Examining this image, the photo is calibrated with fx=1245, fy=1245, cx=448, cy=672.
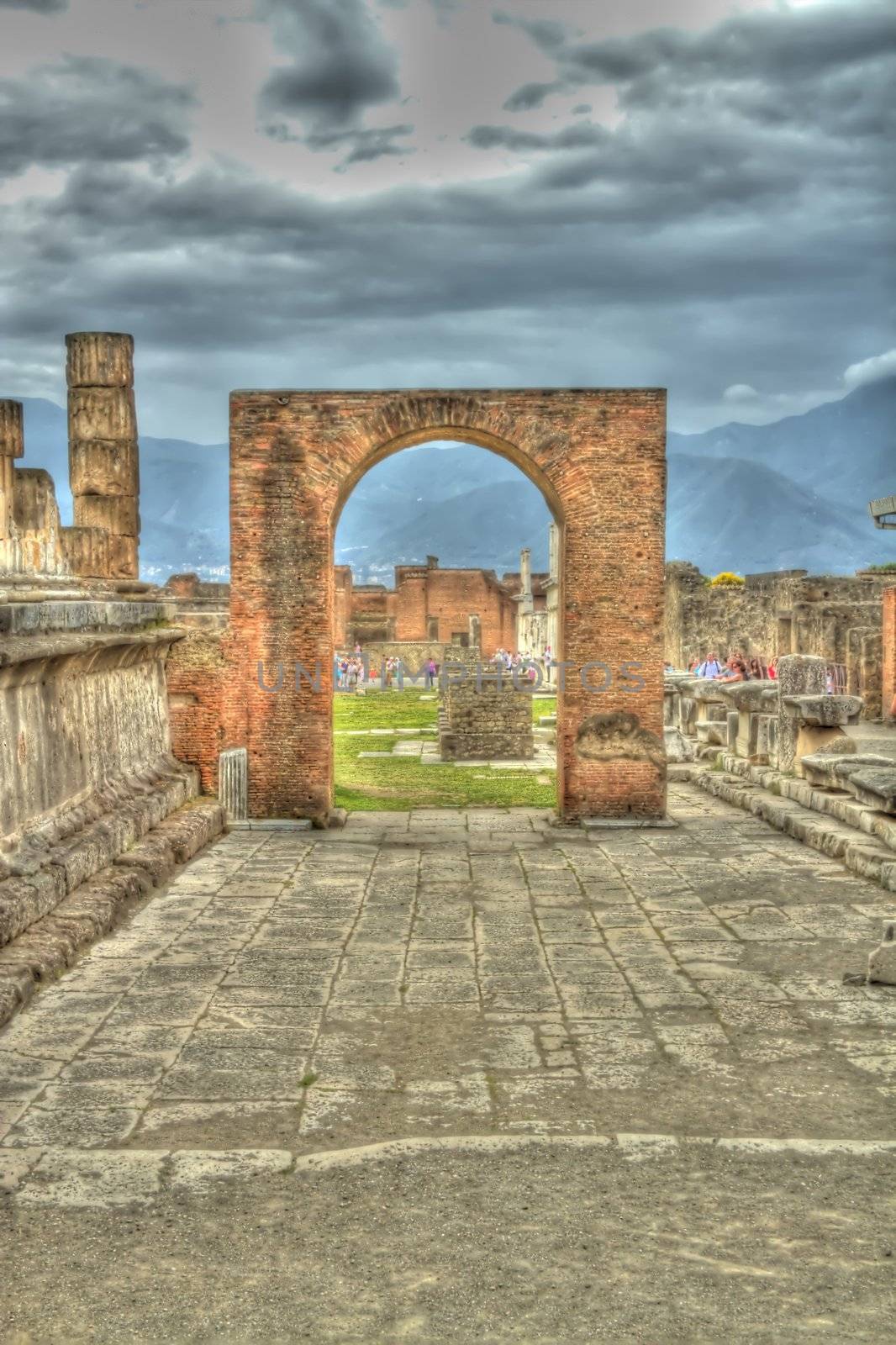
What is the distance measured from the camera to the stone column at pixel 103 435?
11.2 metres

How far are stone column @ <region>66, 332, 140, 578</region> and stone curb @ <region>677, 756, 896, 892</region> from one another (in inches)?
241

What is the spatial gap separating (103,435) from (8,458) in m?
3.56

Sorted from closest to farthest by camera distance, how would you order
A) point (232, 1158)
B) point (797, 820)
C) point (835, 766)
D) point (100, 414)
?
1. point (232, 1158)
2. point (835, 766)
3. point (797, 820)
4. point (100, 414)

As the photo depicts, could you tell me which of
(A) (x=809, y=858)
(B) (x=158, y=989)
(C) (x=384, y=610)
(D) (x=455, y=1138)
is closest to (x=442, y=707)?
(A) (x=809, y=858)

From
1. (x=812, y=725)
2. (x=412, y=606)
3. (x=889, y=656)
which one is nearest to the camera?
(x=812, y=725)

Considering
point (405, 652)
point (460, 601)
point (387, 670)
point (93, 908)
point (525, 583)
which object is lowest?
point (93, 908)

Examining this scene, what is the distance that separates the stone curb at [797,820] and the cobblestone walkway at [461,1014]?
182mm

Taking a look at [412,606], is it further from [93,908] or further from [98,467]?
[93,908]

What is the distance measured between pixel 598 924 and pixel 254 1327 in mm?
4292

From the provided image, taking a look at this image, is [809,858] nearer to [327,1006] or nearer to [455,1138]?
[327,1006]

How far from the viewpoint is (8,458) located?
7.88 m

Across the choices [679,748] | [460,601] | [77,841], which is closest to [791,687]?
[679,748]

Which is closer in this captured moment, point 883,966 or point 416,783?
point 883,966

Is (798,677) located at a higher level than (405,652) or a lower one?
lower
